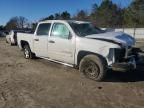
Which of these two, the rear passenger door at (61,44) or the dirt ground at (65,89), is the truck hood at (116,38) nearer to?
the rear passenger door at (61,44)

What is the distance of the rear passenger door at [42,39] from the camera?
10.0m

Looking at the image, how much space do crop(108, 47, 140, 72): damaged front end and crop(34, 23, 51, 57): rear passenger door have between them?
3278 millimetres

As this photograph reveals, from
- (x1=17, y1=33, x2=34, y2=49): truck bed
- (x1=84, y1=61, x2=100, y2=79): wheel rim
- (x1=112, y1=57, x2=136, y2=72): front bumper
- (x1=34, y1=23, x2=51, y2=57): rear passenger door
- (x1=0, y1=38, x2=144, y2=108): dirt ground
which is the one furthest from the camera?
(x1=17, y1=33, x2=34, y2=49): truck bed

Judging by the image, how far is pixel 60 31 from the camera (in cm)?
936

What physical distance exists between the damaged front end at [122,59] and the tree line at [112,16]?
340 inches

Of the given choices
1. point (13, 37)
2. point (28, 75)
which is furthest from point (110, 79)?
point (13, 37)

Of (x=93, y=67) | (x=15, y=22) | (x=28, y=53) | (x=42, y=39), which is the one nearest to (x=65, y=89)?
(x=93, y=67)

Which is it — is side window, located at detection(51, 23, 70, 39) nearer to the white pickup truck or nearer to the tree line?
the white pickup truck

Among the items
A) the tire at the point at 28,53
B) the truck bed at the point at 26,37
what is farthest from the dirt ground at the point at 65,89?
the tire at the point at 28,53

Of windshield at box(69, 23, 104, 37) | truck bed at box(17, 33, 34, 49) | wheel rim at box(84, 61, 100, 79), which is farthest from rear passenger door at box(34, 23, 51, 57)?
wheel rim at box(84, 61, 100, 79)

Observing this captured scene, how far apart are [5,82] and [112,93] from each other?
329cm

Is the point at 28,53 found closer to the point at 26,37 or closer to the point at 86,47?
the point at 26,37

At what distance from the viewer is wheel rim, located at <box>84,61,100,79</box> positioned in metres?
7.91

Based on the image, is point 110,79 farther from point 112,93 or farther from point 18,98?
point 18,98
